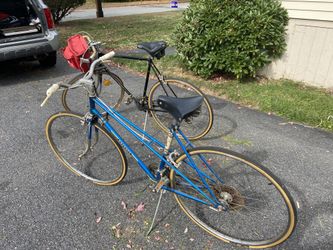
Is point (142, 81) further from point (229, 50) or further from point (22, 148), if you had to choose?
point (22, 148)

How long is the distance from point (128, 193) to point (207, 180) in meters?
0.92

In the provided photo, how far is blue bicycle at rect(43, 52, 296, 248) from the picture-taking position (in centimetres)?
219

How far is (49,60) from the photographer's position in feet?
21.3

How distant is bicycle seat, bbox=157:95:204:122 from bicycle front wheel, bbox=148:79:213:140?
132 cm

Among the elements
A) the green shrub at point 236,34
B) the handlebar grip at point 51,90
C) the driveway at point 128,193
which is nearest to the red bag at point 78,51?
the handlebar grip at point 51,90

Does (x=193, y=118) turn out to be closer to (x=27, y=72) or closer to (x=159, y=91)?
(x=159, y=91)

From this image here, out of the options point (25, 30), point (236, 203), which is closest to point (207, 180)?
point (236, 203)

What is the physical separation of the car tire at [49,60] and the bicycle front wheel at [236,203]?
4.99 metres

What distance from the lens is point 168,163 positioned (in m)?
2.32

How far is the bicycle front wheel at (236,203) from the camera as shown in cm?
223

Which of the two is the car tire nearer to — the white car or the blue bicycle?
the white car

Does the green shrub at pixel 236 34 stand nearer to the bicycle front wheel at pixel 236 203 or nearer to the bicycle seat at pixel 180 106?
the bicycle front wheel at pixel 236 203

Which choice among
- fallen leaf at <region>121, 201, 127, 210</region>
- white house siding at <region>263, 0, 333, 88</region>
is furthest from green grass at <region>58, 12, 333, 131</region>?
fallen leaf at <region>121, 201, 127, 210</region>

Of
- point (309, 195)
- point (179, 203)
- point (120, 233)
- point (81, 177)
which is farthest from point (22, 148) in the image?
point (309, 195)
